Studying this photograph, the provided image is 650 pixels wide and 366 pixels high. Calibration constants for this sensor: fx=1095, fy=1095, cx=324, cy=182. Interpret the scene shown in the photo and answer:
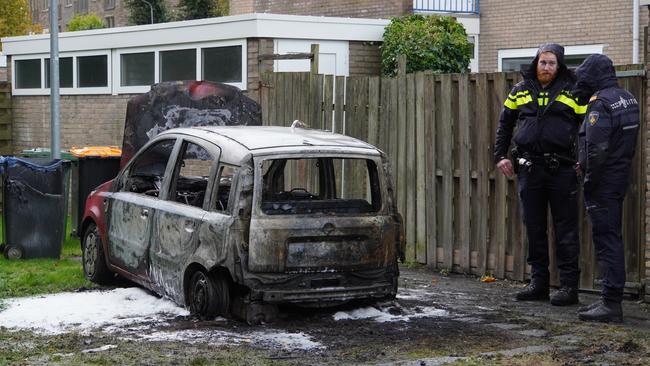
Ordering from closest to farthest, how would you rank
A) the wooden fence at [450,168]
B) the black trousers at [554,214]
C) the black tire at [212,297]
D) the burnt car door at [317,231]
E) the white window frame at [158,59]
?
the burnt car door at [317,231] → the black tire at [212,297] → the black trousers at [554,214] → the wooden fence at [450,168] → the white window frame at [158,59]

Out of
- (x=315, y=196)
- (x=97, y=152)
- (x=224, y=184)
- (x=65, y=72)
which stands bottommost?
(x=315, y=196)

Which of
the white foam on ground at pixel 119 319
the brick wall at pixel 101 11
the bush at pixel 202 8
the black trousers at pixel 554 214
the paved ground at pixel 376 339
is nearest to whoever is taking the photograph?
the paved ground at pixel 376 339

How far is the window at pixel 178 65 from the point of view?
53.1 ft

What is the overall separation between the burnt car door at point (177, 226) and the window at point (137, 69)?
26.3 feet

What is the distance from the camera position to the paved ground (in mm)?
6914

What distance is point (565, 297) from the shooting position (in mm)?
8836

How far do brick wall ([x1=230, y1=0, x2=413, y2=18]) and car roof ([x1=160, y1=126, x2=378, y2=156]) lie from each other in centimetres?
1296

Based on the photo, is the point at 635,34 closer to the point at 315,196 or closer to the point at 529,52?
the point at 529,52

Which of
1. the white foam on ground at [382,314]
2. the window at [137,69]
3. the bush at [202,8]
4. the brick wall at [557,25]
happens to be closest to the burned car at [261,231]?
the white foam on ground at [382,314]

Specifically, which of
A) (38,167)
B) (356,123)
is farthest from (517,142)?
(38,167)

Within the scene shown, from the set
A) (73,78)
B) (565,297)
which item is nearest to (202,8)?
(73,78)

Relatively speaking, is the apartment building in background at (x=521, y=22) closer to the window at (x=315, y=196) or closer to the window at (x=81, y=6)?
the window at (x=315, y=196)

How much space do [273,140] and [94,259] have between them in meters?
2.73

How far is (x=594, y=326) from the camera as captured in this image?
7953 millimetres
